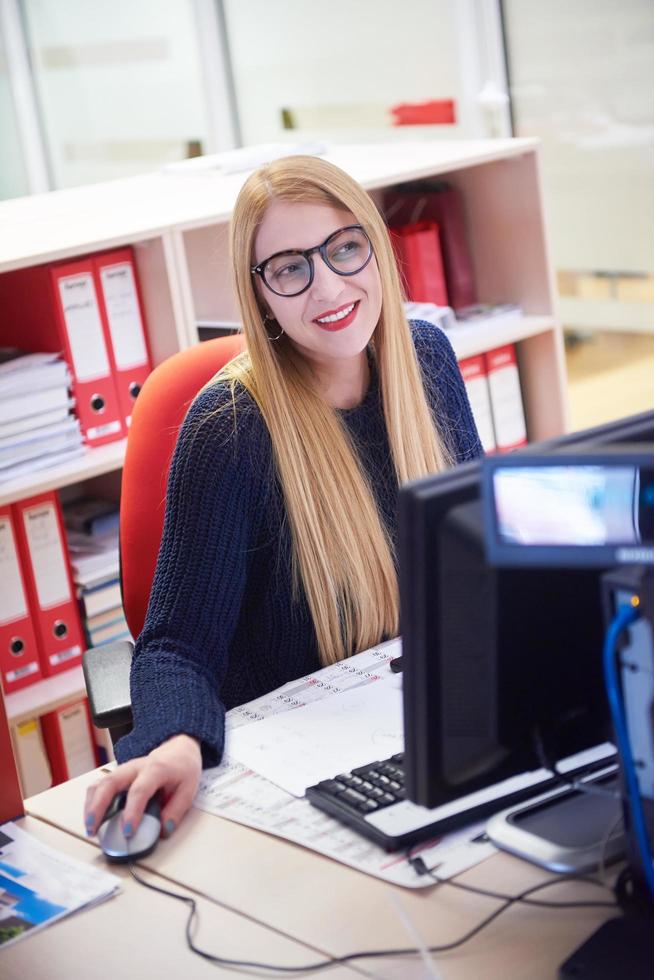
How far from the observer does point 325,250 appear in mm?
1731

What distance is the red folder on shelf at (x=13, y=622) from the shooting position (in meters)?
2.42

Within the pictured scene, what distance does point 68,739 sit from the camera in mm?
2541

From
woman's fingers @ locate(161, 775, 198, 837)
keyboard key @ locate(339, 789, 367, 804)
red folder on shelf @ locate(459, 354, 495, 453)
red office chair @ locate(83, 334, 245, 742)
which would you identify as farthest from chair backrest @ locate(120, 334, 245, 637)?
red folder on shelf @ locate(459, 354, 495, 453)

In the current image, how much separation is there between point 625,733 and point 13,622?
1.65 m

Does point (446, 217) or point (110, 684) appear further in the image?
point (446, 217)

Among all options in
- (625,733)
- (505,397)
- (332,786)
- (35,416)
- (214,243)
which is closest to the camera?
(625,733)

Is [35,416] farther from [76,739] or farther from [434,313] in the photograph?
[434,313]

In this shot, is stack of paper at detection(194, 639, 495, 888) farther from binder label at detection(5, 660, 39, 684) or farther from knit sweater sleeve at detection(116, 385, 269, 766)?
binder label at detection(5, 660, 39, 684)

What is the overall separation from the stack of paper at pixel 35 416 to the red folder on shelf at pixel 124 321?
12cm

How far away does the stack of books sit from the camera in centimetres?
256

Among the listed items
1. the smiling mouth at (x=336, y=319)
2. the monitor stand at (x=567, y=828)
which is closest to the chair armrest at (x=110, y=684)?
the smiling mouth at (x=336, y=319)

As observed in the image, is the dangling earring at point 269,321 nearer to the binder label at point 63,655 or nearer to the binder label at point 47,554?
the binder label at point 47,554

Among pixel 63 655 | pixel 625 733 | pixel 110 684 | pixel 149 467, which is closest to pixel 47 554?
pixel 63 655

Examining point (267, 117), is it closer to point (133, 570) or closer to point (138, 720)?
point (133, 570)
